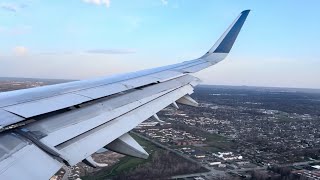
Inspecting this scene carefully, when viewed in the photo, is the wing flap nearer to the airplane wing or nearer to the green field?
the airplane wing

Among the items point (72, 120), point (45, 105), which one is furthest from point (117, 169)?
point (72, 120)

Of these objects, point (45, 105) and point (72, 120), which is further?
point (45, 105)

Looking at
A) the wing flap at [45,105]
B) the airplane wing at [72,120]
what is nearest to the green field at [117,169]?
the airplane wing at [72,120]

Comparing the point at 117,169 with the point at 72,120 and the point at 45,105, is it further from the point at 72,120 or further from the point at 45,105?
the point at 72,120

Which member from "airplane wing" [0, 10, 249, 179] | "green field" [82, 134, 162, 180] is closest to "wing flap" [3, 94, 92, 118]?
"airplane wing" [0, 10, 249, 179]

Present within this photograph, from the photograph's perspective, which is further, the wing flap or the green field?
the green field

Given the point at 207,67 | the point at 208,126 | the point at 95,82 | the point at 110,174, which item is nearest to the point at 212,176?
the point at 110,174

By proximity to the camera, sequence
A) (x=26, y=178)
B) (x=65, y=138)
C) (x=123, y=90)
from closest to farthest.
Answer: (x=26, y=178) → (x=65, y=138) → (x=123, y=90)

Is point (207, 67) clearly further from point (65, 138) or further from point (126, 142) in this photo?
point (65, 138)

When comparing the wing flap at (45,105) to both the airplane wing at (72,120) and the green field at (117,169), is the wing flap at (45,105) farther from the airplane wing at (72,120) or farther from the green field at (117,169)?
the green field at (117,169)
